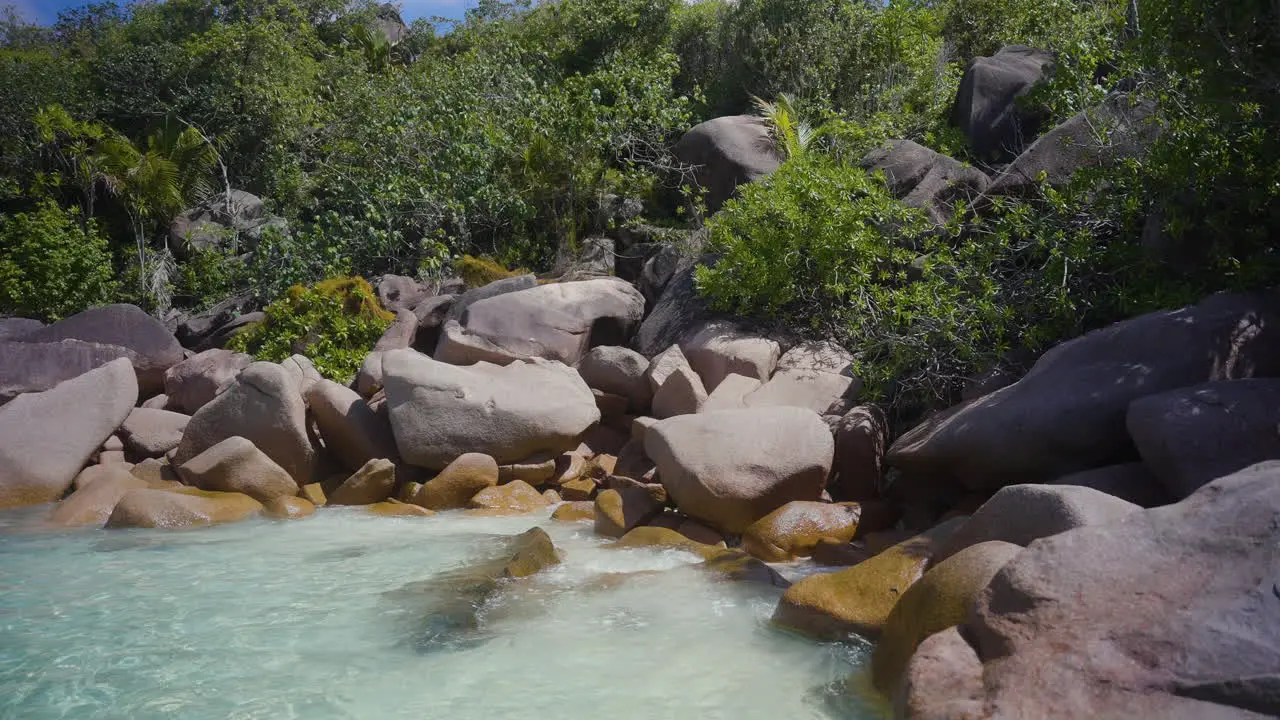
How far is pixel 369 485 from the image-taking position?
8812mm

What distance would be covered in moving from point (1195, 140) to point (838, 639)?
15.0 ft

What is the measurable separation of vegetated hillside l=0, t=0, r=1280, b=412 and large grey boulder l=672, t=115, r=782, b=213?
34 cm

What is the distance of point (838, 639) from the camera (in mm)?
4887

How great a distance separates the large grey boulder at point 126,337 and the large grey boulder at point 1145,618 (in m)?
11.1

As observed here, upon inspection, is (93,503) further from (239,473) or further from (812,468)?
(812,468)

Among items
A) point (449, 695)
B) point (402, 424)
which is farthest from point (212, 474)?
point (449, 695)

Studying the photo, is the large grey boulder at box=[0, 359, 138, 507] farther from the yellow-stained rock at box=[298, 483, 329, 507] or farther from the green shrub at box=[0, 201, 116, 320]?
the green shrub at box=[0, 201, 116, 320]

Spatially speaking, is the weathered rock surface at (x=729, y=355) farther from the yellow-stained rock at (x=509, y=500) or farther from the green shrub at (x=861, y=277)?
the yellow-stained rock at (x=509, y=500)

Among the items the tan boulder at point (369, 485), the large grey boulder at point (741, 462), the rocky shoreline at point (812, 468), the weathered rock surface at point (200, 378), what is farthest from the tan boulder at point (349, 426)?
the large grey boulder at point (741, 462)

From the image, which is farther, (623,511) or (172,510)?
(172,510)

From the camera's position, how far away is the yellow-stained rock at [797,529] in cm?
668

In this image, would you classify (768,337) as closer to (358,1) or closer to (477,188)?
(477,188)

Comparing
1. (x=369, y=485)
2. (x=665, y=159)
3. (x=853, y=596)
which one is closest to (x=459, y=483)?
(x=369, y=485)

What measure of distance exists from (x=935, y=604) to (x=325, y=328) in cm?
994
